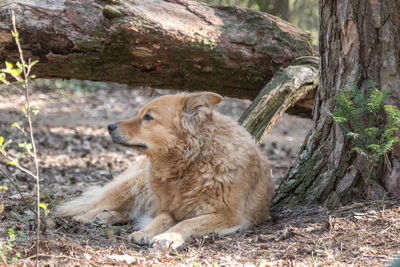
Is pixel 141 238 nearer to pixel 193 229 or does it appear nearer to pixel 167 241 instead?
pixel 167 241

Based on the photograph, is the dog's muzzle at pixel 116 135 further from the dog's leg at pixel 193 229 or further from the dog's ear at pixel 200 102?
the dog's leg at pixel 193 229

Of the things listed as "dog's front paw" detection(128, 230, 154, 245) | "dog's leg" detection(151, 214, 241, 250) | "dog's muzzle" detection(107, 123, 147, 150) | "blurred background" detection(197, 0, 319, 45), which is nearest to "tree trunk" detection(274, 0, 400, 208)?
"dog's leg" detection(151, 214, 241, 250)

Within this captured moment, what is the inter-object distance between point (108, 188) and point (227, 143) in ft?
5.95

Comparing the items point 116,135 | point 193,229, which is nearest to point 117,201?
point 116,135

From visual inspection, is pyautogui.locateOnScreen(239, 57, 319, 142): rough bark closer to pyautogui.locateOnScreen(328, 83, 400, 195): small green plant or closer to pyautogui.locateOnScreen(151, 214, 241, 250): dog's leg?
pyautogui.locateOnScreen(328, 83, 400, 195): small green plant

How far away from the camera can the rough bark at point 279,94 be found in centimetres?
627

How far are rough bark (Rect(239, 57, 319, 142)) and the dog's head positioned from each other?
3.44 ft

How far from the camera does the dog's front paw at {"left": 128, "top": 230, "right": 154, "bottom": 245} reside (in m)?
4.82

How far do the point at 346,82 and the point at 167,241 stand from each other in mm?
2417

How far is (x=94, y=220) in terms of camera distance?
576 centimetres

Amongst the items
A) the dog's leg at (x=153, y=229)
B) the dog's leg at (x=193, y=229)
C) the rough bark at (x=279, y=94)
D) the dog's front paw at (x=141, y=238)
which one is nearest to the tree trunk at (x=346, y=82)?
the rough bark at (x=279, y=94)

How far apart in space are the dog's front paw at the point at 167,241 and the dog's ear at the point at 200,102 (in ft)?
4.27

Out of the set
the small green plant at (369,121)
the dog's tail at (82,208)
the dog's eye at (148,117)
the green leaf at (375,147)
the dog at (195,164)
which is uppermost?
the small green plant at (369,121)

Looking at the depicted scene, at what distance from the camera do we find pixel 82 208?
6008mm
